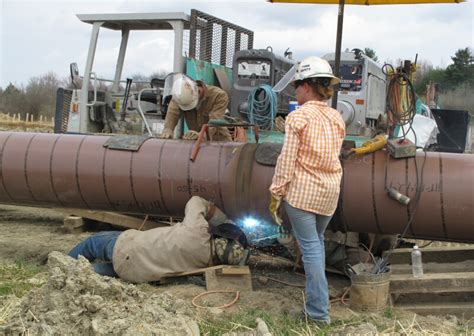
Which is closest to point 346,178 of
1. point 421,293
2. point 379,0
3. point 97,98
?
point 421,293

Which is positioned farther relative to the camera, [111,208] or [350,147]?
[111,208]

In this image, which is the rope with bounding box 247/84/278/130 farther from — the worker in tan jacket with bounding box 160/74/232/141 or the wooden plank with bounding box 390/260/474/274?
the wooden plank with bounding box 390/260/474/274

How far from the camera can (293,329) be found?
154 inches

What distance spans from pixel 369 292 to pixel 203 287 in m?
1.36

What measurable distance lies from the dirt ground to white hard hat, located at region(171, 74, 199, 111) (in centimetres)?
179

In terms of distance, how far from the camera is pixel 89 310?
3.51 metres

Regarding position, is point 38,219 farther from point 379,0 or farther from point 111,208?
point 379,0

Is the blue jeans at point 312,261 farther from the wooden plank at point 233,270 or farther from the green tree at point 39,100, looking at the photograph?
the green tree at point 39,100

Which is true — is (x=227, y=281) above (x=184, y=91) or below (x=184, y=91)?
below

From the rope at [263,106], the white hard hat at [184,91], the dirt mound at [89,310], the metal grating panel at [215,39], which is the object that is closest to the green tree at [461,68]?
the metal grating panel at [215,39]

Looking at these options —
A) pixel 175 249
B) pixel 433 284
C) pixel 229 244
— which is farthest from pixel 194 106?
pixel 433 284

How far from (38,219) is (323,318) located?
5.20m

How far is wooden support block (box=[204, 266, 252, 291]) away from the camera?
4.76m

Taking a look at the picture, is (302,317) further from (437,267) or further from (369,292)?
(437,267)
